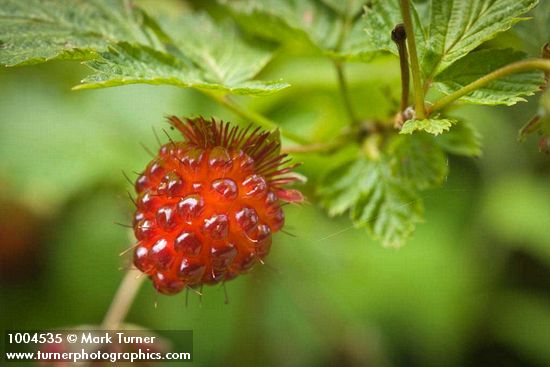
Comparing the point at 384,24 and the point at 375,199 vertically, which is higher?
the point at 384,24

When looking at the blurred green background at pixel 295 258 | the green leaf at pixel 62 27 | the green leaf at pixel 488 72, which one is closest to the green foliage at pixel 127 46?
the green leaf at pixel 62 27

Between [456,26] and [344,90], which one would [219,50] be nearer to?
[344,90]

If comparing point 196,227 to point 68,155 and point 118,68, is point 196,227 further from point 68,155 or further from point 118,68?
point 68,155

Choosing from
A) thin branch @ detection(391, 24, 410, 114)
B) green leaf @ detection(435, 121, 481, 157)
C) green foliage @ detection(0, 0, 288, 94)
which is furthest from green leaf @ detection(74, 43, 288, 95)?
green leaf @ detection(435, 121, 481, 157)

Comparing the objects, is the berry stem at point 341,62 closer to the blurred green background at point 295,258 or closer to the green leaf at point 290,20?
the green leaf at point 290,20

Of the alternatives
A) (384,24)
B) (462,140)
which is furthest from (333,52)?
(462,140)

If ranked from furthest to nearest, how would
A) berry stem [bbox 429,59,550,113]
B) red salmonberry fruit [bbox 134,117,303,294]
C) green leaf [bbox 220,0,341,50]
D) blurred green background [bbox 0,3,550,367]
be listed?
blurred green background [bbox 0,3,550,367] < green leaf [bbox 220,0,341,50] < red salmonberry fruit [bbox 134,117,303,294] < berry stem [bbox 429,59,550,113]

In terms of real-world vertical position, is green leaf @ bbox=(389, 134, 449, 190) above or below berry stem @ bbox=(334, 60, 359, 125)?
below

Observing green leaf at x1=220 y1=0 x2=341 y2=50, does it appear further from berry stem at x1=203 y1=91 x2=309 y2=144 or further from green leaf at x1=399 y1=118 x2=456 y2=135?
green leaf at x1=399 y1=118 x2=456 y2=135
